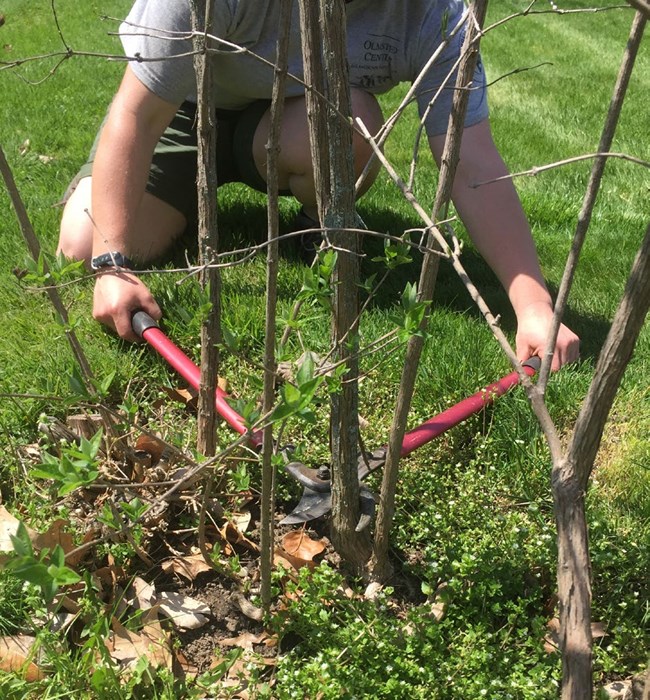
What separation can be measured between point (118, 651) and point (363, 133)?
1031 mm

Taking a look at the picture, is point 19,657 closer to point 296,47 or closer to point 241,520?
point 241,520

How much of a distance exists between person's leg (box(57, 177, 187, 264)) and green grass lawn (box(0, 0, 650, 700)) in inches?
5.5

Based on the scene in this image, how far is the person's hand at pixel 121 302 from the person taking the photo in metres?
2.22

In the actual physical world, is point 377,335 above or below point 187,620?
above

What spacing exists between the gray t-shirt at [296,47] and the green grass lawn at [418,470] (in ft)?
1.06

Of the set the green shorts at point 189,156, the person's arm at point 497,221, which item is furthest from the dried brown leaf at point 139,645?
the green shorts at point 189,156

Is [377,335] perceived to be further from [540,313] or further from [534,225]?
[534,225]

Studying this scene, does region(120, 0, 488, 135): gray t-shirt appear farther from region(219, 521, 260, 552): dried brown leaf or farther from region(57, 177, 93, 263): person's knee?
region(219, 521, 260, 552): dried brown leaf

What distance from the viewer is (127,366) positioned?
217cm

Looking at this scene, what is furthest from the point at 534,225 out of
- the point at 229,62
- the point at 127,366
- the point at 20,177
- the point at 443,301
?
the point at 20,177

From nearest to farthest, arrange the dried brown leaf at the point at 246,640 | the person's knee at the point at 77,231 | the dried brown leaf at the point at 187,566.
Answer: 1. the dried brown leaf at the point at 246,640
2. the dried brown leaf at the point at 187,566
3. the person's knee at the point at 77,231

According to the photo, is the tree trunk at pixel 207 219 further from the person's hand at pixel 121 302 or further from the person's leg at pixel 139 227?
the person's leg at pixel 139 227

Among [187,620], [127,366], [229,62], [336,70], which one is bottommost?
[187,620]

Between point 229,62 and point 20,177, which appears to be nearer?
point 229,62
